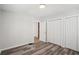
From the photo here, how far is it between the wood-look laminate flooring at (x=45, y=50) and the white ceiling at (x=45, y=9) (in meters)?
0.44

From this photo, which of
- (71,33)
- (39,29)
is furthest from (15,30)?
(71,33)

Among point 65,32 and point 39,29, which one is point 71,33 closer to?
point 65,32

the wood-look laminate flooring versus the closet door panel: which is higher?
the closet door panel

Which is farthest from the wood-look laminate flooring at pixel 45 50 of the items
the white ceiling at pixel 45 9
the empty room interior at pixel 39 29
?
the white ceiling at pixel 45 9

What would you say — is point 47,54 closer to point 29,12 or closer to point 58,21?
point 58,21

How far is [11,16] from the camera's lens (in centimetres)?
104

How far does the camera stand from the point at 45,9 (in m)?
1.06

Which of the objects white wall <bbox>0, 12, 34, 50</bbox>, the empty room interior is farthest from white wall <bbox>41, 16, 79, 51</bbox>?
white wall <bbox>0, 12, 34, 50</bbox>

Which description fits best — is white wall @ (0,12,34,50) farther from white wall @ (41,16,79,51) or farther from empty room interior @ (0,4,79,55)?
white wall @ (41,16,79,51)

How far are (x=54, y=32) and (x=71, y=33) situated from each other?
0.24 m

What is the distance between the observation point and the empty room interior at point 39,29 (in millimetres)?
1031

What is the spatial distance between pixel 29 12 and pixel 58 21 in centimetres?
44

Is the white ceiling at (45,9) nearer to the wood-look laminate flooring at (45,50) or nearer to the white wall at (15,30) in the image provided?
the white wall at (15,30)

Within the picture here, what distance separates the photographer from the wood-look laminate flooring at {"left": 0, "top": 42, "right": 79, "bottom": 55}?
104 cm
